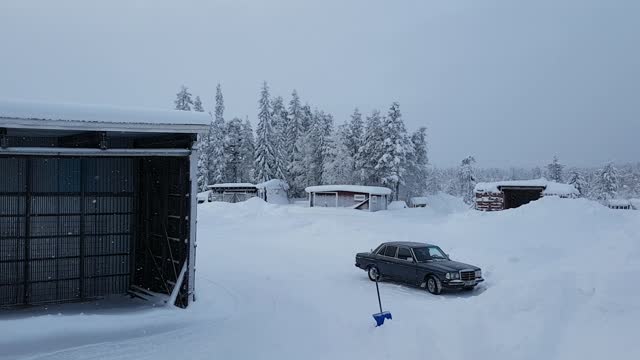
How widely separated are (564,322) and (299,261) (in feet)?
44.5

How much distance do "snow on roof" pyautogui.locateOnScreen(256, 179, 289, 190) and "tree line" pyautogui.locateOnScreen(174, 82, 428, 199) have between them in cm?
243

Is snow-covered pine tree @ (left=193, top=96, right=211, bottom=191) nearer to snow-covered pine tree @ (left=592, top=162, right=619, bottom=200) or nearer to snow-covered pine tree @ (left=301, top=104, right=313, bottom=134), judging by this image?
snow-covered pine tree @ (left=301, top=104, right=313, bottom=134)

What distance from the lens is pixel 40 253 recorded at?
548 inches

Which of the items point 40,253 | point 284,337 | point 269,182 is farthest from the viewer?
point 269,182

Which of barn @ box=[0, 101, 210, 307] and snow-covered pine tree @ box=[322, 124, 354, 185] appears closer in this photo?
barn @ box=[0, 101, 210, 307]

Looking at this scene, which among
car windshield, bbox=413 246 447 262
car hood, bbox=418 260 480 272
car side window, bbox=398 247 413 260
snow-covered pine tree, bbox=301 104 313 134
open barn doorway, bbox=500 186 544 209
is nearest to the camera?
car hood, bbox=418 260 480 272

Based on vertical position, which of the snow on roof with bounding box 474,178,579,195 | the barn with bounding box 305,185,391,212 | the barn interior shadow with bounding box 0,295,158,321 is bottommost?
the barn interior shadow with bounding box 0,295,158,321

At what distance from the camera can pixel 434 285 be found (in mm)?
15953

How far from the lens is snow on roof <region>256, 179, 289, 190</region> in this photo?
212 feet

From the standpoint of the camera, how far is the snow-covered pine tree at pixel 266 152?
2849 inches

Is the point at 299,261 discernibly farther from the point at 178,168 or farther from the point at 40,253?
the point at 40,253

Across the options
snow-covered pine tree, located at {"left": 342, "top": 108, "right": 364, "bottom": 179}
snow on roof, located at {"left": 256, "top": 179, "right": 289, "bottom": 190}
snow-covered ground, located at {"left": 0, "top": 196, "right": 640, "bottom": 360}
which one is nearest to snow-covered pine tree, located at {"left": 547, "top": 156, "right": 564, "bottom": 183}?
snow-covered pine tree, located at {"left": 342, "top": 108, "right": 364, "bottom": 179}

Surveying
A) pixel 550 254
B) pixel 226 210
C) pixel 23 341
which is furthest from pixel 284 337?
pixel 226 210

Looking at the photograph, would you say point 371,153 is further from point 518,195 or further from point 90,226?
point 90,226
